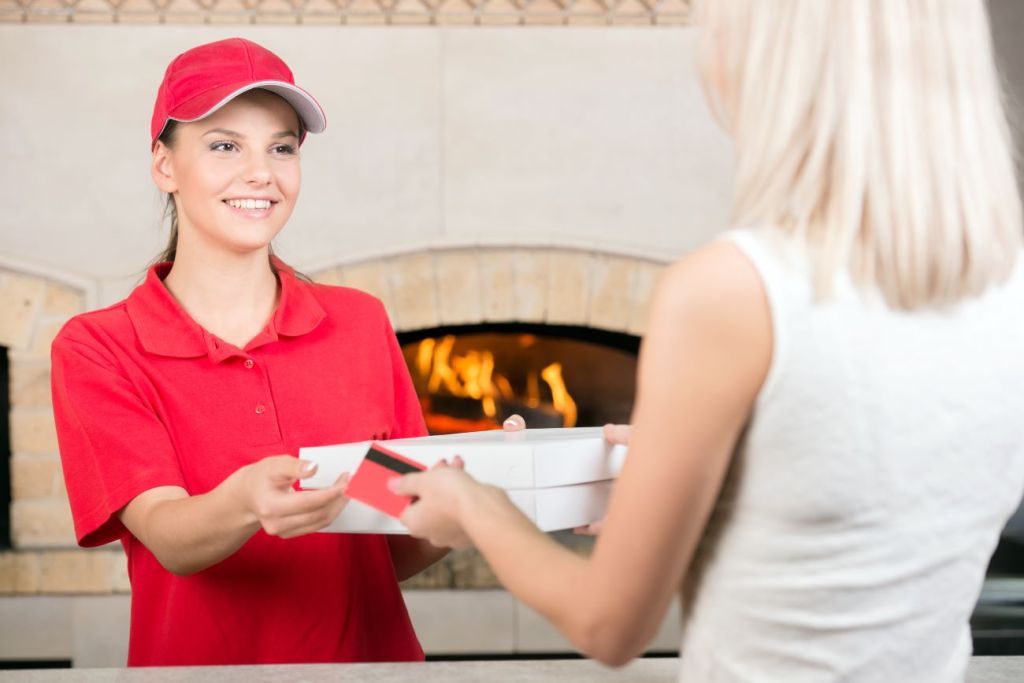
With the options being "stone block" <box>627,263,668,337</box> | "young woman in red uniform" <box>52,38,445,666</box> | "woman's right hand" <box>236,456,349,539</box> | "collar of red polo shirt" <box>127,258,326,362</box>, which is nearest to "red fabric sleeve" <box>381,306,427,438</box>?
"young woman in red uniform" <box>52,38,445,666</box>

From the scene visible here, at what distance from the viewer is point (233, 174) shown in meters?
1.29

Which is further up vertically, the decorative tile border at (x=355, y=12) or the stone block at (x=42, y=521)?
the decorative tile border at (x=355, y=12)

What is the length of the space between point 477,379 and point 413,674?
224cm

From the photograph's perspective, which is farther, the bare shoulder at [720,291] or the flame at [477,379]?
the flame at [477,379]

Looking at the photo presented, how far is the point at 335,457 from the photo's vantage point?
100 cm

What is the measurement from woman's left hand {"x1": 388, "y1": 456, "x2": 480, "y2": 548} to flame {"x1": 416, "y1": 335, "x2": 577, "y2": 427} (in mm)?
2421

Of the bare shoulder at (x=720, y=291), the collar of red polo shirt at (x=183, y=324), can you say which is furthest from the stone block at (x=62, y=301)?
the bare shoulder at (x=720, y=291)

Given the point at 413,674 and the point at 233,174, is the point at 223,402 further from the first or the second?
the point at 413,674

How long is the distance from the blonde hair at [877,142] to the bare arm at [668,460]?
7cm

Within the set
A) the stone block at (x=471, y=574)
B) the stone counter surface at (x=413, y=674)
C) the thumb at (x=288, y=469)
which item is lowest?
the stone block at (x=471, y=574)

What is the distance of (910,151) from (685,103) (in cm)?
236

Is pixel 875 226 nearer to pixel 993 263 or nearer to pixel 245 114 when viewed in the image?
pixel 993 263

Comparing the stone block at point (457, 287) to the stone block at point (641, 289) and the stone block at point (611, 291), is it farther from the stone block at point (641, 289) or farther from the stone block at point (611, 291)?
the stone block at point (641, 289)

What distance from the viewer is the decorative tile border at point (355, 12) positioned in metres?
2.82
